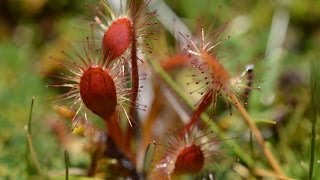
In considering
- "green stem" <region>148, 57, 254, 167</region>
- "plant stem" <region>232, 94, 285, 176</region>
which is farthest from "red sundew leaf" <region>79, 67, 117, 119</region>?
"plant stem" <region>232, 94, 285, 176</region>

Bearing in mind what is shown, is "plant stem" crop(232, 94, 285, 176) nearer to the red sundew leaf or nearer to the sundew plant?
the sundew plant

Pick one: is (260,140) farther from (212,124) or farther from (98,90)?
(98,90)

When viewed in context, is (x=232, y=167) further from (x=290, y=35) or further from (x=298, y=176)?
(x=290, y=35)

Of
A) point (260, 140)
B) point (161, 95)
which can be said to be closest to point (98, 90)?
point (161, 95)

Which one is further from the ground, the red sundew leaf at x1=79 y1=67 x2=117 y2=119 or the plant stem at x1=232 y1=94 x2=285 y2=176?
the red sundew leaf at x1=79 y1=67 x2=117 y2=119

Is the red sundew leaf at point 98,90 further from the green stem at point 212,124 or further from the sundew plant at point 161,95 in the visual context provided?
the green stem at point 212,124

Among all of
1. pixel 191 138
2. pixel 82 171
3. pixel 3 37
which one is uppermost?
pixel 3 37

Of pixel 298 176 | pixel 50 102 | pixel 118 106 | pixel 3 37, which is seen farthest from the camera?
pixel 3 37

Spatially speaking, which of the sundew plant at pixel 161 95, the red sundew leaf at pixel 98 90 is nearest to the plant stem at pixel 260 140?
the sundew plant at pixel 161 95

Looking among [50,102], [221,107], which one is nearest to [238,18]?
[221,107]
